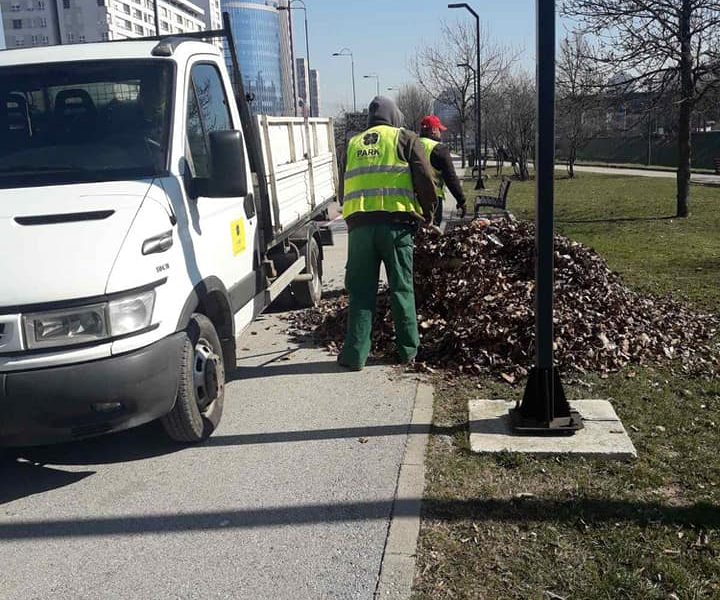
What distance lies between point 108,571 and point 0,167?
98.5 inches

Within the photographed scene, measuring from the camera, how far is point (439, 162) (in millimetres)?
8273

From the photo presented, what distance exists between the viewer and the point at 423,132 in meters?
10.0

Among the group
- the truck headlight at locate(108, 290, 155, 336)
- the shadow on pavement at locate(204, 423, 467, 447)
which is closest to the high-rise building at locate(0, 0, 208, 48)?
the shadow on pavement at locate(204, 423, 467, 447)

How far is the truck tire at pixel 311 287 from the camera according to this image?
8539 millimetres

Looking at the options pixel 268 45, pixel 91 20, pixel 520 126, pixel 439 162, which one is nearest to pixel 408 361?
pixel 439 162

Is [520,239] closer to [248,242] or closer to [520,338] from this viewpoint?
[520,338]

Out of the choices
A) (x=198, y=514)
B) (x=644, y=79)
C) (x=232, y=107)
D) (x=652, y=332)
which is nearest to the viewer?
(x=198, y=514)

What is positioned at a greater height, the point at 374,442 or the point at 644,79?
the point at 644,79

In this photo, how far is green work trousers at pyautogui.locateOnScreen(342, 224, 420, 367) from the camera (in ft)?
19.9

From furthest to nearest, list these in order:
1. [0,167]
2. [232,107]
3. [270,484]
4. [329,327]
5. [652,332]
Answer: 1. [329,327]
2. [652,332]
3. [232,107]
4. [0,167]
5. [270,484]

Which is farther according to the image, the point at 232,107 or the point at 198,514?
the point at 232,107

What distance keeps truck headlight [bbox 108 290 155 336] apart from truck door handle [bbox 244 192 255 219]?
1.99 m

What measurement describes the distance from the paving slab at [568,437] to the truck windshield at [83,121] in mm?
2546

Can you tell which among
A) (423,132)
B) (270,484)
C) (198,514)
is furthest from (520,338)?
(423,132)
